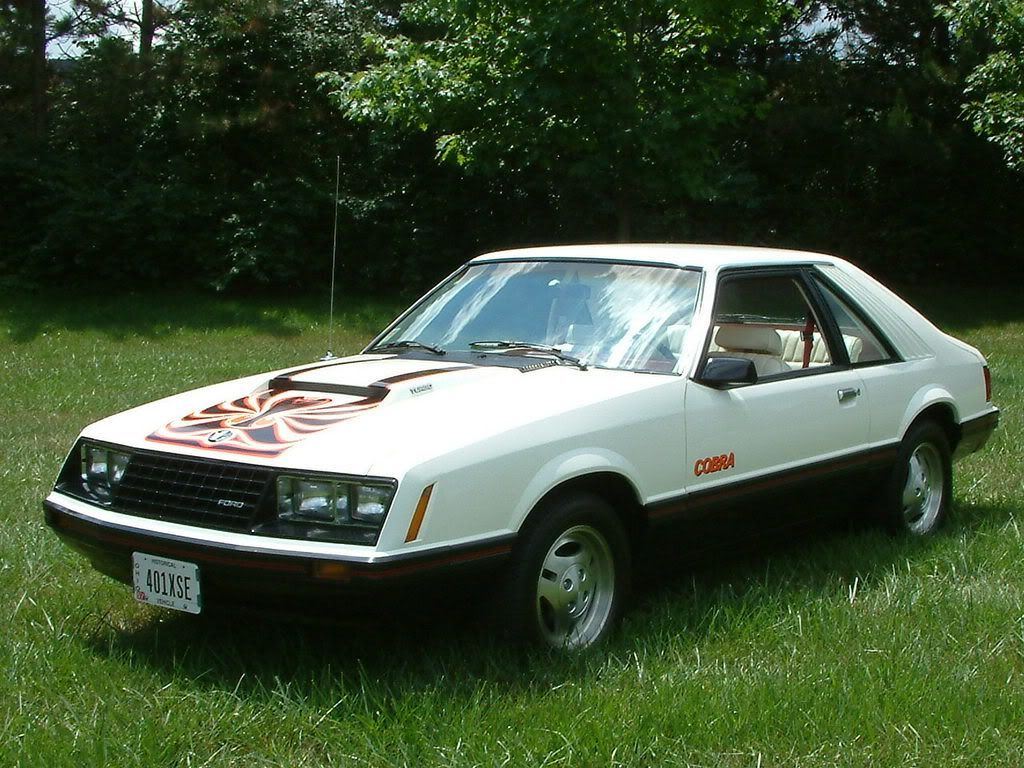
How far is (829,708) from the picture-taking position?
12.7ft

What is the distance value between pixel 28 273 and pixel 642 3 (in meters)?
12.9

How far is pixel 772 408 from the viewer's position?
5.23 meters

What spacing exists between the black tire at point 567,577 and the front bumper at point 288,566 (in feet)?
0.44

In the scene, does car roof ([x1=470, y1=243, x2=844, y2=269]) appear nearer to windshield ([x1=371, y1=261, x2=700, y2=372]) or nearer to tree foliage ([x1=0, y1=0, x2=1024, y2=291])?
windshield ([x1=371, y1=261, x2=700, y2=372])

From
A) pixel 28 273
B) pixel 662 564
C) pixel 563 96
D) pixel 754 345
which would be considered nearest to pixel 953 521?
pixel 754 345

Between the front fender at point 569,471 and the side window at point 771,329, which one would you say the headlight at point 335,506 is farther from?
the side window at point 771,329

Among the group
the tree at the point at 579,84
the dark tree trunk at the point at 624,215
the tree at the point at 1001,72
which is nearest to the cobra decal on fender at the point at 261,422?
the tree at the point at 579,84

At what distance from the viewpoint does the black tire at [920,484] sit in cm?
605

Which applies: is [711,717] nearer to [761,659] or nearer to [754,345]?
[761,659]

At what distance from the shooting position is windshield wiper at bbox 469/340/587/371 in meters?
5.00

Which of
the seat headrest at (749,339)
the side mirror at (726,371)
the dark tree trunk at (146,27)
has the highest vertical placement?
the dark tree trunk at (146,27)

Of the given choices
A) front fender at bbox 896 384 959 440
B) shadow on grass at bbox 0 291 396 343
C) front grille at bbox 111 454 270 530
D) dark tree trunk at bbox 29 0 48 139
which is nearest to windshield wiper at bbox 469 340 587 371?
front grille at bbox 111 454 270 530

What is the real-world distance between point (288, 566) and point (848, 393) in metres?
2.84

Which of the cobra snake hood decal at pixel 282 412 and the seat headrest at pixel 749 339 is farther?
the seat headrest at pixel 749 339
